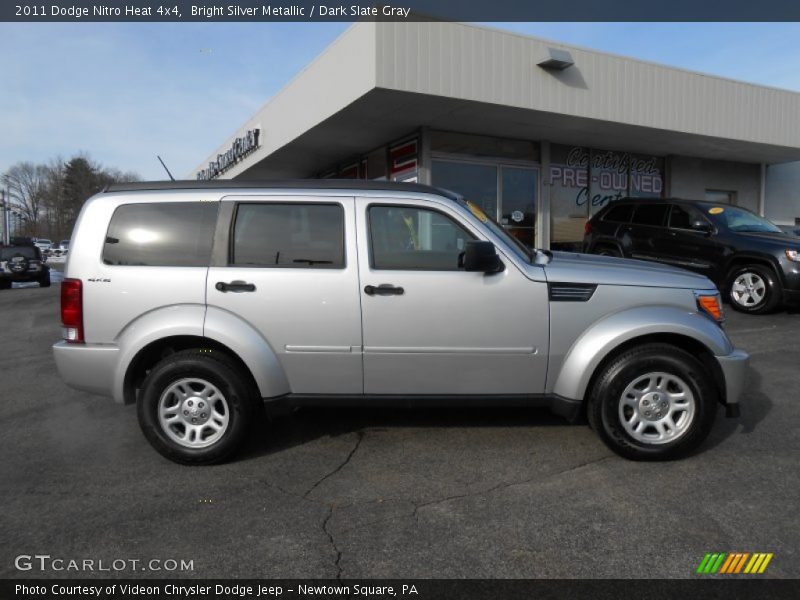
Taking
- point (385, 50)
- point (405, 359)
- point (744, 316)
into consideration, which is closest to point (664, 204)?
point (744, 316)

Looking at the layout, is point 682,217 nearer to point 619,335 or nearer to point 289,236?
point 619,335

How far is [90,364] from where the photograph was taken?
3.69 meters

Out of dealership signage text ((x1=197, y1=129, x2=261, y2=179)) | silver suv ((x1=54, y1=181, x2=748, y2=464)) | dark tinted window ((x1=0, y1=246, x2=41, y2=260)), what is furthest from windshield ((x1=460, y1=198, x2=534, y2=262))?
dark tinted window ((x1=0, y1=246, x2=41, y2=260))

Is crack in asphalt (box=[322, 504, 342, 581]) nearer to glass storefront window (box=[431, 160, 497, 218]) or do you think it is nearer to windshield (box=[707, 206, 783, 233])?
windshield (box=[707, 206, 783, 233])

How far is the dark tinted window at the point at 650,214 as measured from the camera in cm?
979

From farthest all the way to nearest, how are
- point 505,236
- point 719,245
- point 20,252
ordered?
point 20,252 < point 719,245 < point 505,236

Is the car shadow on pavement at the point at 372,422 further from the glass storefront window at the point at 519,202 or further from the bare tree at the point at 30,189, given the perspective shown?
the bare tree at the point at 30,189

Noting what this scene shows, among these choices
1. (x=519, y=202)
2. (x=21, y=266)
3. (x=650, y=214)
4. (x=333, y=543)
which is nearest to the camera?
(x=333, y=543)

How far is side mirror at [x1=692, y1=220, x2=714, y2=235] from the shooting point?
8.80 m

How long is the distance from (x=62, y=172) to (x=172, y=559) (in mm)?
95135

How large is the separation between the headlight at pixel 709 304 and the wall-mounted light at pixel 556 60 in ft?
25.6

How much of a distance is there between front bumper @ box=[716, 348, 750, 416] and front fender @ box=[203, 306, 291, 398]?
2971 mm

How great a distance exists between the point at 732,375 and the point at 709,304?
50 cm

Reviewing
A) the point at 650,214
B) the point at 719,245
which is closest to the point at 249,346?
the point at 719,245
